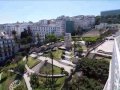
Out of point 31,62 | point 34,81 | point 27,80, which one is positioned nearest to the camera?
point 34,81

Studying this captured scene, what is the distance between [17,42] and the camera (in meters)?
60.1

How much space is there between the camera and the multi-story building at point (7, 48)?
2186 inches

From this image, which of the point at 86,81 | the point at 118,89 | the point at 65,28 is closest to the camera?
the point at 118,89

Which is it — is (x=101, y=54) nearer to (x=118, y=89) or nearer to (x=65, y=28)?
(x=118, y=89)

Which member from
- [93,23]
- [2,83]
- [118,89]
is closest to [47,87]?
[2,83]

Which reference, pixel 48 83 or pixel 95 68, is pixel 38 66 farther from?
pixel 95 68

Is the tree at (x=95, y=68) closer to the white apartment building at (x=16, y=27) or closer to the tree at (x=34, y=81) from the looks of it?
the tree at (x=34, y=81)

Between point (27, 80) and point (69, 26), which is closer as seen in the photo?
point (27, 80)

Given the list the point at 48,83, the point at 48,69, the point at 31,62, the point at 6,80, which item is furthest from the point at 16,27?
the point at 48,83

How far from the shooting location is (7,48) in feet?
186

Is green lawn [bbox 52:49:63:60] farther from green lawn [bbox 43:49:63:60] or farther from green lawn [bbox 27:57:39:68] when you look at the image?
green lawn [bbox 27:57:39:68]

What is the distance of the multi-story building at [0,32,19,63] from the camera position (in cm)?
5553

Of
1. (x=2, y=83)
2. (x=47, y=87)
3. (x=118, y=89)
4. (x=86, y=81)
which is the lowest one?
(x=2, y=83)

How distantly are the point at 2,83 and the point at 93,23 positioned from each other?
5806 cm
